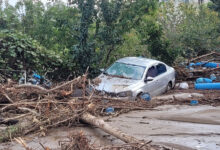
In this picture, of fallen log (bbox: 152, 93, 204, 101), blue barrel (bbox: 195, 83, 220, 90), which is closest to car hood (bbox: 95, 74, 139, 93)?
fallen log (bbox: 152, 93, 204, 101)

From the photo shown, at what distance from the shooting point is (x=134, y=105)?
9719 millimetres

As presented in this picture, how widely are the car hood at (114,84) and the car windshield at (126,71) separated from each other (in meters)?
0.31

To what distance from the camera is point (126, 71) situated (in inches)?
462

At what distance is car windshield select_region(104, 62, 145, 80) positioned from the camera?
37.6ft

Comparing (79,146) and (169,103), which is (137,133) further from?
(169,103)

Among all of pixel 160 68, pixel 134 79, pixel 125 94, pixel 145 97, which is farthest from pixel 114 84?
pixel 160 68

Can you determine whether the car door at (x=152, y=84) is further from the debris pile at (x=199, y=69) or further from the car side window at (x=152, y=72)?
the debris pile at (x=199, y=69)

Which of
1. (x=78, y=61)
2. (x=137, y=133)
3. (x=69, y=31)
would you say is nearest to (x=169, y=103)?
(x=137, y=133)

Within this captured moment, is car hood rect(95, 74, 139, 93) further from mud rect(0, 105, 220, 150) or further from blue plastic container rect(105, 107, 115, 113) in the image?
mud rect(0, 105, 220, 150)

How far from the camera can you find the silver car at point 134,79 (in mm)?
10492

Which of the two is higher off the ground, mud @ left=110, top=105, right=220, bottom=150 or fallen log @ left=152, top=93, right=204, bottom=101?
fallen log @ left=152, top=93, right=204, bottom=101

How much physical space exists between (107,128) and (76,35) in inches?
309

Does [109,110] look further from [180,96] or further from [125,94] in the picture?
[180,96]

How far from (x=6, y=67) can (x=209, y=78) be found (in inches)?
355
